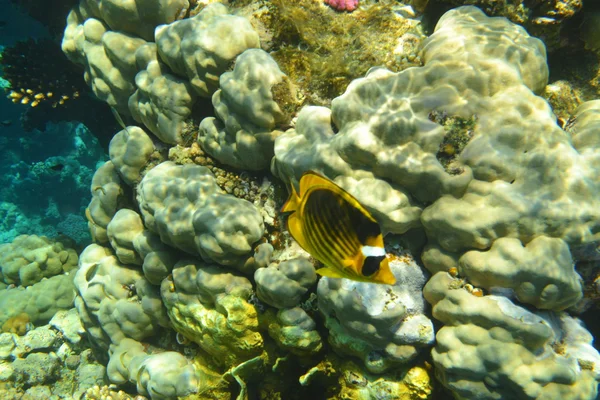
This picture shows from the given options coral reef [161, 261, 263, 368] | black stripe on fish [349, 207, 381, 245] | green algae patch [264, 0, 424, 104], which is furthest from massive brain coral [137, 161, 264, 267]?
black stripe on fish [349, 207, 381, 245]

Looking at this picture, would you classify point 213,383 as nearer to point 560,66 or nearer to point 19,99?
point 560,66

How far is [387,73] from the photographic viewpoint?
3.07m

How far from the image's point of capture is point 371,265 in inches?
56.2

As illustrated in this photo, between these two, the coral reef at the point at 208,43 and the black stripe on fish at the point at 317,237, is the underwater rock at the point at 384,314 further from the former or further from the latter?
the coral reef at the point at 208,43

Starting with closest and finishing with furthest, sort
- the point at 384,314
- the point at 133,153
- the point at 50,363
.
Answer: the point at 384,314
the point at 133,153
the point at 50,363

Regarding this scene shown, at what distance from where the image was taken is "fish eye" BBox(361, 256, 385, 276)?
1412 millimetres

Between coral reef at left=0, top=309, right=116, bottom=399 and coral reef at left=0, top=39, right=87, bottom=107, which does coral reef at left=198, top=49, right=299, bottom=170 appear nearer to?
coral reef at left=0, top=309, right=116, bottom=399

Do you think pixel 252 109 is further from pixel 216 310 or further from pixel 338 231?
pixel 338 231

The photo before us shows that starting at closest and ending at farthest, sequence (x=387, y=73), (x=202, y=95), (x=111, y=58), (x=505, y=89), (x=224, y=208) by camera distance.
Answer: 1. (x=505, y=89)
2. (x=387, y=73)
3. (x=224, y=208)
4. (x=202, y=95)
5. (x=111, y=58)

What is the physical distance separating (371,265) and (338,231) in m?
0.19

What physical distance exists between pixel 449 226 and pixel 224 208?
216 cm

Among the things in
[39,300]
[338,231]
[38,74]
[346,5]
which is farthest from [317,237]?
[38,74]

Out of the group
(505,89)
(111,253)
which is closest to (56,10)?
(111,253)

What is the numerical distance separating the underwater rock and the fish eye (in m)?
1.52
